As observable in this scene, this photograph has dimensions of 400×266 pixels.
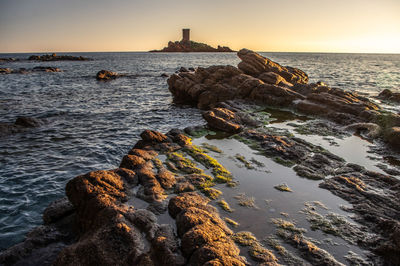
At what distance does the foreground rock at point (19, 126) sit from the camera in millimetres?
17595

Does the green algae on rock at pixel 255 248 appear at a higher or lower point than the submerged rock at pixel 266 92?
lower

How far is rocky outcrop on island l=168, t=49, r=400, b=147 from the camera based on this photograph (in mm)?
19797

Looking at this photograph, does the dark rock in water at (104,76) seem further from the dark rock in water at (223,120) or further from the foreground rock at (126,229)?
the foreground rock at (126,229)

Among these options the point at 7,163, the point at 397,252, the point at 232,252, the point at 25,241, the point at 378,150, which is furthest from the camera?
the point at 378,150

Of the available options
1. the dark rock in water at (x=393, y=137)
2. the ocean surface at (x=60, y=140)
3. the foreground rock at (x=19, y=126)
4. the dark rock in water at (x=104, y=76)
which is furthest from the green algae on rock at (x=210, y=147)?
the dark rock in water at (x=104, y=76)

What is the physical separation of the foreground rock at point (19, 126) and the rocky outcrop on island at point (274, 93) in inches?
656

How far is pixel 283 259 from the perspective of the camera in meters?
6.31

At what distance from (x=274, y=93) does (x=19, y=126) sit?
24599 millimetres

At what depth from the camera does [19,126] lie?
18.8 meters

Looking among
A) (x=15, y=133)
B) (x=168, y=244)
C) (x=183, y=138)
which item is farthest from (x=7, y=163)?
(x=168, y=244)

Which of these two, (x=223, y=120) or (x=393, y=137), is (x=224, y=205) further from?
(x=393, y=137)

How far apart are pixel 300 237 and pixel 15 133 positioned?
20144mm

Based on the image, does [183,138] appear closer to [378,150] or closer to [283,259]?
[283,259]

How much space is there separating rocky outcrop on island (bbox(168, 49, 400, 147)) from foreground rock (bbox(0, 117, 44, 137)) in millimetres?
16664
